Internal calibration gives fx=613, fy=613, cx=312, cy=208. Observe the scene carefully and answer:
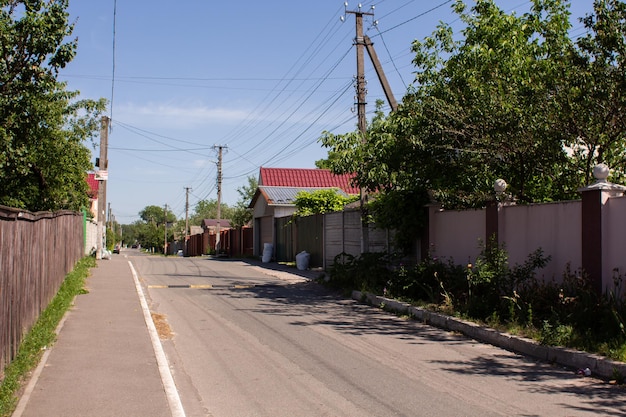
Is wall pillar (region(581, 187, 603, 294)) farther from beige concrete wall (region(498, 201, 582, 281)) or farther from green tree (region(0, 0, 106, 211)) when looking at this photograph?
green tree (region(0, 0, 106, 211))

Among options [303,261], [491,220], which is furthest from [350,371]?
[303,261]

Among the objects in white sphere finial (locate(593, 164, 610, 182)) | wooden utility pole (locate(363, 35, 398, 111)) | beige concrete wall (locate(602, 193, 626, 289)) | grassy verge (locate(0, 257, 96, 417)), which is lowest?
grassy verge (locate(0, 257, 96, 417))

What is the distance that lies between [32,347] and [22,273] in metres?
0.95

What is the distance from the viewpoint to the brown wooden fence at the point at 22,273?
6.30 meters

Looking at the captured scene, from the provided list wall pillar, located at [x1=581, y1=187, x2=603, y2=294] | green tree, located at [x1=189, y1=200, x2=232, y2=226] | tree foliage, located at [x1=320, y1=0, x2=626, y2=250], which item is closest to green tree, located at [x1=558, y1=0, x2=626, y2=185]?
tree foliage, located at [x1=320, y1=0, x2=626, y2=250]

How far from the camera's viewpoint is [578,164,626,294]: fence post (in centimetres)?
962

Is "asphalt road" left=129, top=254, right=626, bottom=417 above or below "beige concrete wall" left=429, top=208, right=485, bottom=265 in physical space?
below

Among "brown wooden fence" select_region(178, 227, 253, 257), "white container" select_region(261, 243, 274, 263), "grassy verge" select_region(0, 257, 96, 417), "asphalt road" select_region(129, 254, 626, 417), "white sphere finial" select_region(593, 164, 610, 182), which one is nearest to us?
"grassy verge" select_region(0, 257, 96, 417)

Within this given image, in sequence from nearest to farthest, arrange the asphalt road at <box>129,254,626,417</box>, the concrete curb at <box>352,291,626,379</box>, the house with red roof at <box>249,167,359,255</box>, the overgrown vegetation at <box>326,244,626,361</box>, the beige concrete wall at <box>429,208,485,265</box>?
the asphalt road at <box>129,254,626,417</box> → the concrete curb at <box>352,291,626,379</box> → the overgrown vegetation at <box>326,244,626,361</box> → the beige concrete wall at <box>429,208,485,265</box> → the house with red roof at <box>249,167,359,255</box>

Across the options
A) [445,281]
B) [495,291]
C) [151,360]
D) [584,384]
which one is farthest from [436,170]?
[151,360]

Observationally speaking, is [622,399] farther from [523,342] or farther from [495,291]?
[495,291]

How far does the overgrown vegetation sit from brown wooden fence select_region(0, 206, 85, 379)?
22.1ft

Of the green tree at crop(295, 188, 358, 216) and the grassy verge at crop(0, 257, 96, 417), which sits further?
the green tree at crop(295, 188, 358, 216)

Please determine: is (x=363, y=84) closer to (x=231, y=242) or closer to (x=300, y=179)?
(x=300, y=179)
